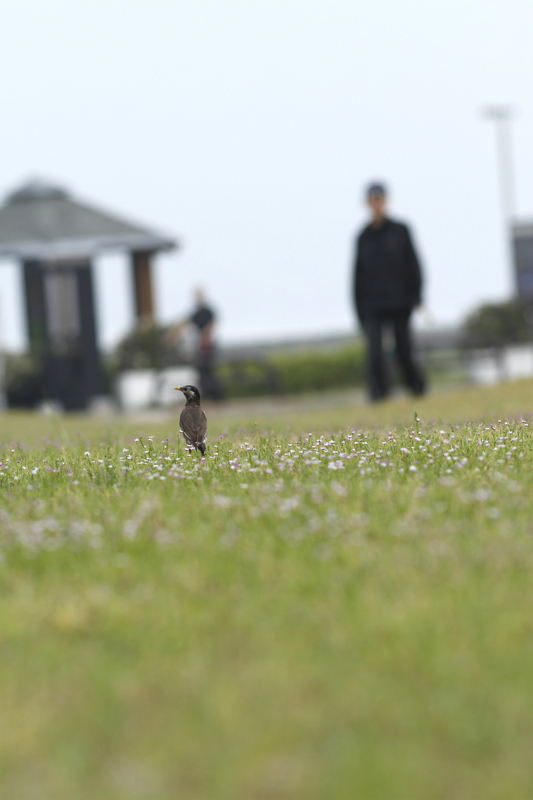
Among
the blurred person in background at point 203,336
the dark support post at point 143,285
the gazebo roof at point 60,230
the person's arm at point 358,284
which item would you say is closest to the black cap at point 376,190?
the person's arm at point 358,284

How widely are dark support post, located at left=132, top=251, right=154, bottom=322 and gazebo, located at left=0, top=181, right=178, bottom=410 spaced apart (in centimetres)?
72

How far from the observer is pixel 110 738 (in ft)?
10.7

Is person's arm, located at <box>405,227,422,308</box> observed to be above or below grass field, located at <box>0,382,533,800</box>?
above

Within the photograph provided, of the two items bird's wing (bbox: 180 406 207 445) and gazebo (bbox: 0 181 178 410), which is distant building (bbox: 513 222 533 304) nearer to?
gazebo (bbox: 0 181 178 410)

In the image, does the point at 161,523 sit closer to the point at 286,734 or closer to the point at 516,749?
the point at 286,734

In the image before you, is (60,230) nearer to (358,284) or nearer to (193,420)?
(358,284)

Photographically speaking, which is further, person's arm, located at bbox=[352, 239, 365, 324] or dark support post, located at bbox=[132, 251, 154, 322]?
dark support post, located at bbox=[132, 251, 154, 322]

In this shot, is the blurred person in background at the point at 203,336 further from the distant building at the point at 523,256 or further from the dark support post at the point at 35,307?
the distant building at the point at 523,256

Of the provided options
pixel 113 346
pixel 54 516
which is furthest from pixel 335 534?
pixel 113 346

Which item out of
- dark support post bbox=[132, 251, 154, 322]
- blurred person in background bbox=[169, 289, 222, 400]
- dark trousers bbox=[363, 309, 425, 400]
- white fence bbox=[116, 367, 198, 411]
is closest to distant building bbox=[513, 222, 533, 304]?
dark support post bbox=[132, 251, 154, 322]

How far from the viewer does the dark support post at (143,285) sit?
108ft

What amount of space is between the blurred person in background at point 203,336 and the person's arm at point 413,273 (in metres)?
7.41

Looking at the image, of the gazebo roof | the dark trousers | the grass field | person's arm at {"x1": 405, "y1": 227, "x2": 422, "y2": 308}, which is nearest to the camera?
the grass field

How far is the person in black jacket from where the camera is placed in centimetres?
1510
